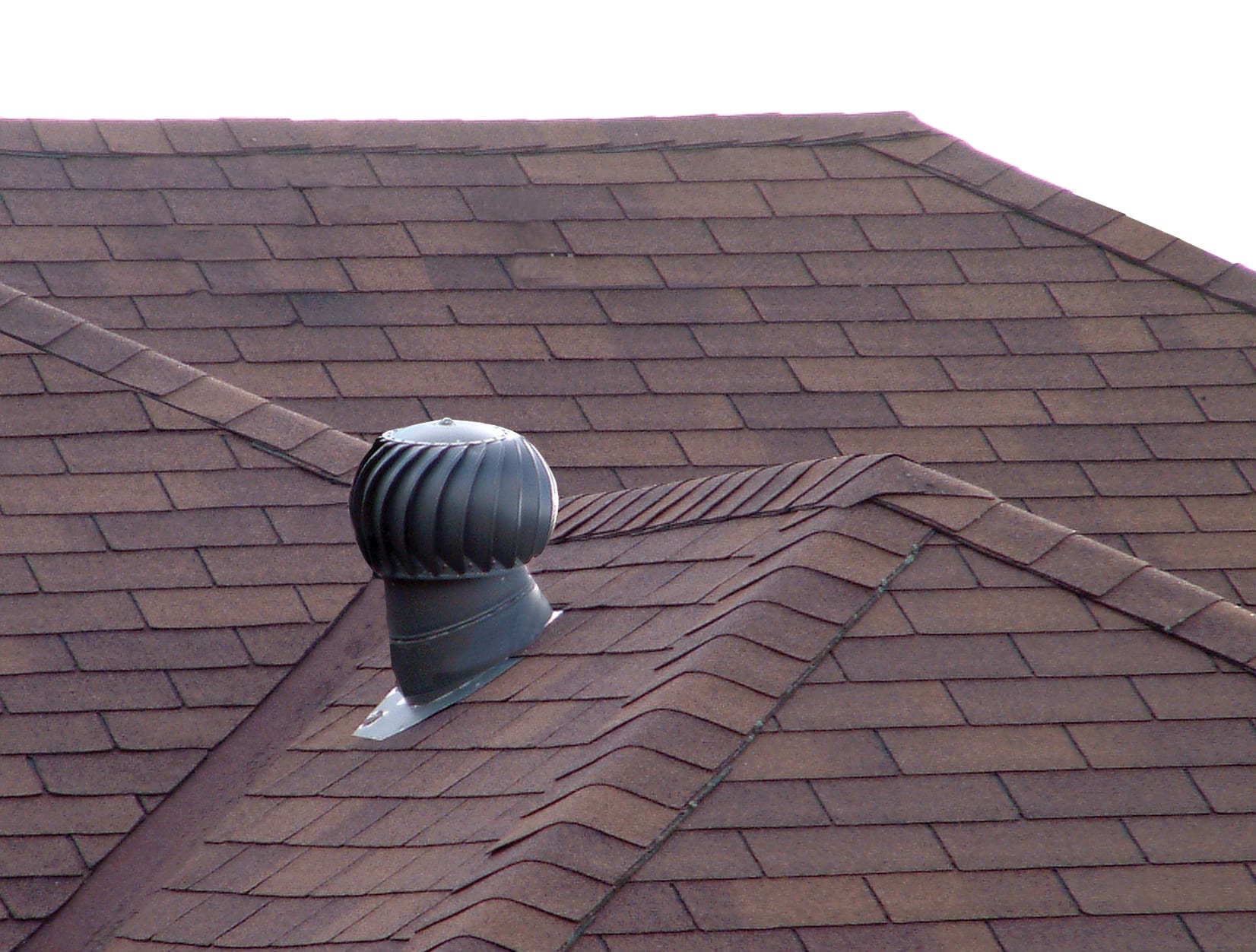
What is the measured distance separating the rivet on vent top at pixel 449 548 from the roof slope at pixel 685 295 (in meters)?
2.49

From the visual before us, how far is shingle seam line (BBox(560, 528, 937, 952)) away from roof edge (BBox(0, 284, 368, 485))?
10.1 ft

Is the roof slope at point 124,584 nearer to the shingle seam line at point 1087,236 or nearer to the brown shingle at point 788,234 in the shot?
the brown shingle at point 788,234

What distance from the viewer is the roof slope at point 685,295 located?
969 cm

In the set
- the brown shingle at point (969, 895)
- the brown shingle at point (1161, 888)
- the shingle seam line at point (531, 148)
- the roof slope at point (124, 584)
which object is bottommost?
the roof slope at point (124, 584)

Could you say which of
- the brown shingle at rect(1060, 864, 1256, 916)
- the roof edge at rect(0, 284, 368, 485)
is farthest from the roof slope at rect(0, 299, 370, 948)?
the brown shingle at rect(1060, 864, 1256, 916)

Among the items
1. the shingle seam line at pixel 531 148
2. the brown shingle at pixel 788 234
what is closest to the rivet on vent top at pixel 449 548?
the brown shingle at pixel 788 234

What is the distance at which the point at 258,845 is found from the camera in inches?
254

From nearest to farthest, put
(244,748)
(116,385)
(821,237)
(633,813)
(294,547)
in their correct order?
1. (633,813)
2. (244,748)
3. (294,547)
4. (116,385)
5. (821,237)

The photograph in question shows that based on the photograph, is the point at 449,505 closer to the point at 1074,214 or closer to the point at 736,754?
the point at 736,754

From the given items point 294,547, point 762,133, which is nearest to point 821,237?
point 762,133

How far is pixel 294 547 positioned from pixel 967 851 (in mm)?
3740

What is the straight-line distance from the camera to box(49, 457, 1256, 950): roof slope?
5156mm

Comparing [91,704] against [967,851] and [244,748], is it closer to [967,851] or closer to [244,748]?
[244,748]

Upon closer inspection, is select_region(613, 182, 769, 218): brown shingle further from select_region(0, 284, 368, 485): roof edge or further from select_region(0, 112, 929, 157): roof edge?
select_region(0, 284, 368, 485): roof edge
